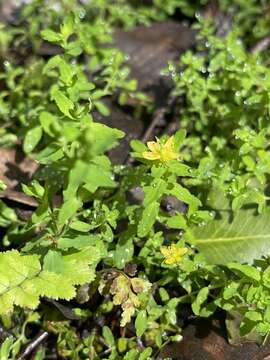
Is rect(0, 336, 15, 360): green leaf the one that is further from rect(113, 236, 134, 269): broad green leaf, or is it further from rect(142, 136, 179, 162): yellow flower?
rect(142, 136, 179, 162): yellow flower

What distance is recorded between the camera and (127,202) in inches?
128

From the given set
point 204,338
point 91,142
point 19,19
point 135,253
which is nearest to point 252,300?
point 204,338

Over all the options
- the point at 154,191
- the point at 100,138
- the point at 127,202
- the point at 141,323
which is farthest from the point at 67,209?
the point at 127,202

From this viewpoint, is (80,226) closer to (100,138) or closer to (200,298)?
(100,138)

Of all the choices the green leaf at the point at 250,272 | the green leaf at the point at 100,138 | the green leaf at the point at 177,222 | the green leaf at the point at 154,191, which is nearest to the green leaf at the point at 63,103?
the green leaf at the point at 100,138

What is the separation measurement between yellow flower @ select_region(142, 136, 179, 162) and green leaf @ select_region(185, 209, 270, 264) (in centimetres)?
55

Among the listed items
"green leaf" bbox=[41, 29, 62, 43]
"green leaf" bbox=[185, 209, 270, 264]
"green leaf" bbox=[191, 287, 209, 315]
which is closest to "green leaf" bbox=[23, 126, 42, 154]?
"green leaf" bbox=[41, 29, 62, 43]

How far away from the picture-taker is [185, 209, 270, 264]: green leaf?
3035 mm

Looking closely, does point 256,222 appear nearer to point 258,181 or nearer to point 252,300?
point 258,181

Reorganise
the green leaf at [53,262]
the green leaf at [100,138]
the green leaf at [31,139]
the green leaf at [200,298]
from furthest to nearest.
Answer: the green leaf at [31,139] → the green leaf at [200,298] → the green leaf at [53,262] → the green leaf at [100,138]

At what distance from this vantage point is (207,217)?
2838mm

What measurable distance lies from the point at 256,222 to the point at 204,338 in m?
0.66

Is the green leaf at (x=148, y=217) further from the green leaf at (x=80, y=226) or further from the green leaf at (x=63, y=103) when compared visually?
the green leaf at (x=63, y=103)

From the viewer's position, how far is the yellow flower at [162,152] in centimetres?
257
